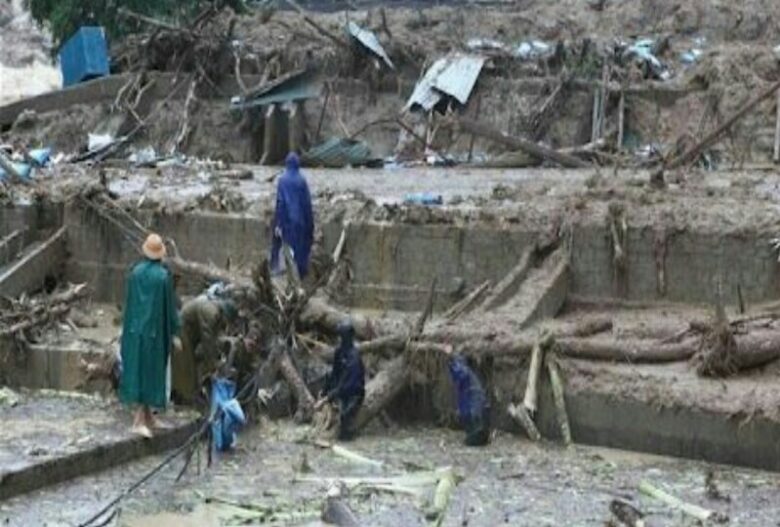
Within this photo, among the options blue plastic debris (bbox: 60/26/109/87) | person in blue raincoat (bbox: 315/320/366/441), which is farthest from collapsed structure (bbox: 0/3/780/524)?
blue plastic debris (bbox: 60/26/109/87)

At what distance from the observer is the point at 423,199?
56.3ft

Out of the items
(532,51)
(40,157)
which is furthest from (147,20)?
(532,51)

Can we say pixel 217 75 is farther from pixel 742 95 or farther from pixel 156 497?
pixel 156 497

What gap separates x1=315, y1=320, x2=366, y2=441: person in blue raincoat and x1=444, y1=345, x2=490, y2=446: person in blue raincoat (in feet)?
2.77

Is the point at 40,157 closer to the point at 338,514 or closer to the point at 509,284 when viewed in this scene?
the point at 509,284

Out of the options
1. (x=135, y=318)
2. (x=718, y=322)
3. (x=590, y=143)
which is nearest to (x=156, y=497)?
(x=135, y=318)

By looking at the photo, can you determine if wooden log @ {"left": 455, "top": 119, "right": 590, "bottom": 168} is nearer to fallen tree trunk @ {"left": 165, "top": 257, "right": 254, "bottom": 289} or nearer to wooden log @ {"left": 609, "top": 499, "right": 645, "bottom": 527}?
fallen tree trunk @ {"left": 165, "top": 257, "right": 254, "bottom": 289}

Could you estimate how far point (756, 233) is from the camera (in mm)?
14852

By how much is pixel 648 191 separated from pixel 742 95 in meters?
5.91

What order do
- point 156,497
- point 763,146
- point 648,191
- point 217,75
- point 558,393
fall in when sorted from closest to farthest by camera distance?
point 156,497 < point 558,393 < point 648,191 < point 763,146 < point 217,75

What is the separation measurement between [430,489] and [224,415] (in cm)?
185

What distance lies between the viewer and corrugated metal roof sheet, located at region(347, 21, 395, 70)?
24328 mm

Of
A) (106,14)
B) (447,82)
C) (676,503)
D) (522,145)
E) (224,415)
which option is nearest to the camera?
(676,503)

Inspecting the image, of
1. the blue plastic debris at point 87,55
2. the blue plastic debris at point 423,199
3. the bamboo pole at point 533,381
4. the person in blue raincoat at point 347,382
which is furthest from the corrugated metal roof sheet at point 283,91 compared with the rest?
the bamboo pole at point 533,381
